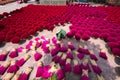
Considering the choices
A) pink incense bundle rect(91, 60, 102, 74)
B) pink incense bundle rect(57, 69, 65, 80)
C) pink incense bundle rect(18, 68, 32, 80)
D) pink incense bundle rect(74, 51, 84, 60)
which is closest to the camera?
pink incense bundle rect(57, 69, 65, 80)

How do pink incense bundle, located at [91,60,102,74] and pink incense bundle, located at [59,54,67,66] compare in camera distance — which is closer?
pink incense bundle, located at [91,60,102,74]

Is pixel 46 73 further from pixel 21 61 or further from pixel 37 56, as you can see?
pixel 21 61

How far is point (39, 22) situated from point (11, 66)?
495 cm

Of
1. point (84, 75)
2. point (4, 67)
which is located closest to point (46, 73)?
point (84, 75)

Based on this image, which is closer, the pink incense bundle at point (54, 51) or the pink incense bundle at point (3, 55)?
the pink incense bundle at point (54, 51)

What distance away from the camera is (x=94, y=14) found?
41.9 feet

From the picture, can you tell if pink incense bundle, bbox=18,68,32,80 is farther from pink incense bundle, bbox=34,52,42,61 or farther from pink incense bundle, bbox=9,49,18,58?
pink incense bundle, bbox=9,49,18,58

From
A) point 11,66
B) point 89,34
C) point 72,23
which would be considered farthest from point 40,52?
point 72,23

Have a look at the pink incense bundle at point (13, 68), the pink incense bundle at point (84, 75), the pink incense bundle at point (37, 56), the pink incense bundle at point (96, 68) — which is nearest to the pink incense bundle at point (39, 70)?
the pink incense bundle at point (37, 56)

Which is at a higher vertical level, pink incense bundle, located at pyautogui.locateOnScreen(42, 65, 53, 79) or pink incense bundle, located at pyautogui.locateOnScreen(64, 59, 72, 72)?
pink incense bundle, located at pyautogui.locateOnScreen(64, 59, 72, 72)

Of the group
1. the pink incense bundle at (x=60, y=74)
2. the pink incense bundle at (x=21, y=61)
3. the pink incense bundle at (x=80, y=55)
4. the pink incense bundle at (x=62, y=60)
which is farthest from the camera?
the pink incense bundle at (x=80, y=55)

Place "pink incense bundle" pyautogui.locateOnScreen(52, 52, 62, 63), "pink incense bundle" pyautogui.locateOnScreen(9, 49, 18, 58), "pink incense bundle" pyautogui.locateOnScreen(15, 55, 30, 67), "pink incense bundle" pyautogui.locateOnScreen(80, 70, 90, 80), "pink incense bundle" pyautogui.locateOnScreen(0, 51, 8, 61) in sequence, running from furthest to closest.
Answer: "pink incense bundle" pyautogui.locateOnScreen(9, 49, 18, 58), "pink incense bundle" pyautogui.locateOnScreen(0, 51, 8, 61), "pink incense bundle" pyautogui.locateOnScreen(15, 55, 30, 67), "pink incense bundle" pyautogui.locateOnScreen(52, 52, 62, 63), "pink incense bundle" pyautogui.locateOnScreen(80, 70, 90, 80)

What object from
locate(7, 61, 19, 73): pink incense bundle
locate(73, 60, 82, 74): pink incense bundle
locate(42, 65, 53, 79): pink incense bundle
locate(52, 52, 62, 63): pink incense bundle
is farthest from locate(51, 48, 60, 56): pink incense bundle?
locate(7, 61, 19, 73): pink incense bundle

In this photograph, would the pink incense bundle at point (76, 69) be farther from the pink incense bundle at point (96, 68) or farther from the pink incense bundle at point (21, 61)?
the pink incense bundle at point (21, 61)
